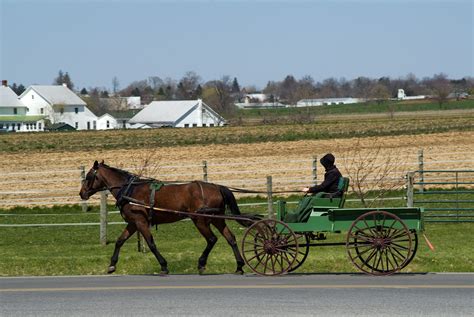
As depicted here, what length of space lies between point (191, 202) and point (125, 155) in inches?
1359

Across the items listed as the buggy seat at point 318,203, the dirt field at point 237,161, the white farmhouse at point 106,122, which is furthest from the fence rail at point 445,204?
the white farmhouse at point 106,122

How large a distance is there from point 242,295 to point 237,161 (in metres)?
30.9

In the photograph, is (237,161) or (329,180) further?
(237,161)

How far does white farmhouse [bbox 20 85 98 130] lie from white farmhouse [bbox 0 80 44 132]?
1.25m

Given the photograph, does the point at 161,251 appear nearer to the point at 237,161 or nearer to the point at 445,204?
the point at 445,204

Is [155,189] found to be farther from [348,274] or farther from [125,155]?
[125,155]

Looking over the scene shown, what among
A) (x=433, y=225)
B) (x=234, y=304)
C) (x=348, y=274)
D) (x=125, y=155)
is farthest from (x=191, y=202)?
(x=125, y=155)

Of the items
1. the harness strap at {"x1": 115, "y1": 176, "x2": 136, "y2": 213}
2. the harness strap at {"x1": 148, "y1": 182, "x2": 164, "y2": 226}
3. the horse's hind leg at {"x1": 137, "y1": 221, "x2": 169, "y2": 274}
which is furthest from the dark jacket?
the harness strap at {"x1": 115, "y1": 176, "x2": 136, "y2": 213}

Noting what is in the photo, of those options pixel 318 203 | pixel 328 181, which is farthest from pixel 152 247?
pixel 328 181

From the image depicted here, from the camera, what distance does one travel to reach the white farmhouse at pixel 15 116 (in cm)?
12662

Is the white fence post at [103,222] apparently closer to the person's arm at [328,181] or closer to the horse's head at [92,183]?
the horse's head at [92,183]

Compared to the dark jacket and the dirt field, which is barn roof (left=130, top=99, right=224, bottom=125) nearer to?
the dirt field

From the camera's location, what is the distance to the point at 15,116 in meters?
130

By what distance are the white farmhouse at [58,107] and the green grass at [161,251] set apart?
10698cm
